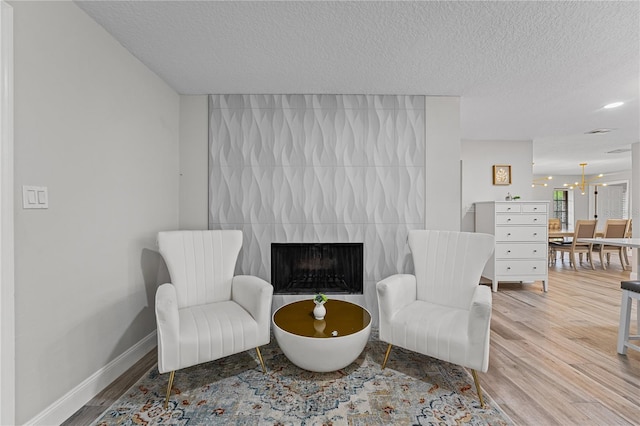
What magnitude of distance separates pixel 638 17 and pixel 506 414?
2.44m

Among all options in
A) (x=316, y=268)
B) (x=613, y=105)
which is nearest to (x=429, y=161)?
(x=316, y=268)

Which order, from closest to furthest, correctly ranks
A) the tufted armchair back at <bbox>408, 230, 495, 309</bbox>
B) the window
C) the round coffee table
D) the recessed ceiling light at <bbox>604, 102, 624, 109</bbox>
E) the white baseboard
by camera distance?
the white baseboard < the round coffee table < the tufted armchair back at <bbox>408, 230, 495, 309</bbox> < the recessed ceiling light at <bbox>604, 102, 624, 109</bbox> < the window

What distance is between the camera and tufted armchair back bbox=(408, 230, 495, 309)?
2.25 metres

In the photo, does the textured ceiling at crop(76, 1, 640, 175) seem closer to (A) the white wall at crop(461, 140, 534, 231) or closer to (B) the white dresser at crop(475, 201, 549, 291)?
(B) the white dresser at crop(475, 201, 549, 291)

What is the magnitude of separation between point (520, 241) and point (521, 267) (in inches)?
14.2

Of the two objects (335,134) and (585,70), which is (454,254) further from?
(585,70)

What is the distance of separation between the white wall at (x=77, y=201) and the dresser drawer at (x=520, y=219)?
4.24m

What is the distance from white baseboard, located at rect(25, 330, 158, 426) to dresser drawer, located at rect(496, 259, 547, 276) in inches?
170

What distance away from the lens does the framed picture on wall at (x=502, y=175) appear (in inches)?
195

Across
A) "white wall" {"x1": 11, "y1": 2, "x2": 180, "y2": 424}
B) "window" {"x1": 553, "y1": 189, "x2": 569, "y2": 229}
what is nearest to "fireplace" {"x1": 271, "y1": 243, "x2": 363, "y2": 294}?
"white wall" {"x1": 11, "y1": 2, "x2": 180, "y2": 424}

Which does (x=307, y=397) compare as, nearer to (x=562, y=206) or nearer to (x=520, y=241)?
(x=520, y=241)

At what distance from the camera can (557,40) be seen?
2.05 metres

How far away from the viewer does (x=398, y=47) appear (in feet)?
7.09

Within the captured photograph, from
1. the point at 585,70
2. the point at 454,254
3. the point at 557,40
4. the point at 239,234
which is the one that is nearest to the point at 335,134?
the point at 239,234
